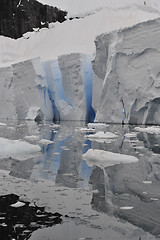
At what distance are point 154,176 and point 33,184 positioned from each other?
1041 mm

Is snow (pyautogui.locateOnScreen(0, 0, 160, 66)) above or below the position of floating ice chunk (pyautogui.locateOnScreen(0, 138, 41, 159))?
above

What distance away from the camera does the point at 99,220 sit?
4.85 feet

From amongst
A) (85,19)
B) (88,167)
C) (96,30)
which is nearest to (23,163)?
(88,167)

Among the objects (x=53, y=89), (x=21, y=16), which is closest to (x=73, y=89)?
(x=53, y=89)

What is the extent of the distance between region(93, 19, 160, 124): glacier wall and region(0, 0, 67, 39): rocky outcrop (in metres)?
22.1

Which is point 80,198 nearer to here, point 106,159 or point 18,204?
point 18,204

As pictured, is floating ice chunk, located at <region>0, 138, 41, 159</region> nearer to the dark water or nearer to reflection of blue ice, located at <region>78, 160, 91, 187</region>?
the dark water

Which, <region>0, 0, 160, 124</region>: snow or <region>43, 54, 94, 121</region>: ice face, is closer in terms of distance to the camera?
<region>0, 0, 160, 124</region>: snow

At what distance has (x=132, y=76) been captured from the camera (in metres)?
9.82

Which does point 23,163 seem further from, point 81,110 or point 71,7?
point 71,7

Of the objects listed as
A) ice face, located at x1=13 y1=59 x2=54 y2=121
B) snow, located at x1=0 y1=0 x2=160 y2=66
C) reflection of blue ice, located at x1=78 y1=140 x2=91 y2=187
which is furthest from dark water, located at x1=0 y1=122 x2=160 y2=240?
A: snow, located at x1=0 y1=0 x2=160 y2=66

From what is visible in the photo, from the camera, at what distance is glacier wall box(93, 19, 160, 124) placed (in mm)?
9320

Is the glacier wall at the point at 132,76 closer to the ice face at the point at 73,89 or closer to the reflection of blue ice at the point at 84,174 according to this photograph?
the ice face at the point at 73,89

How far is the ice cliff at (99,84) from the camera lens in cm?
945
